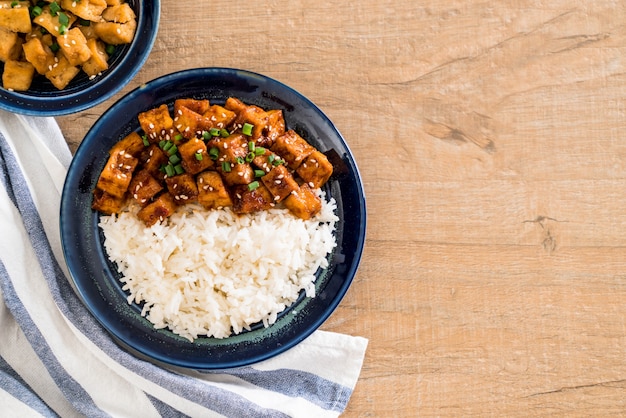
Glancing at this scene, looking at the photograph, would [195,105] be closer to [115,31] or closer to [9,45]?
[115,31]

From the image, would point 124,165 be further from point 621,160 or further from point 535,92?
point 621,160

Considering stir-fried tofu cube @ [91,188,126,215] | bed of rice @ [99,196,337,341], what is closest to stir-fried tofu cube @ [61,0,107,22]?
stir-fried tofu cube @ [91,188,126,215]

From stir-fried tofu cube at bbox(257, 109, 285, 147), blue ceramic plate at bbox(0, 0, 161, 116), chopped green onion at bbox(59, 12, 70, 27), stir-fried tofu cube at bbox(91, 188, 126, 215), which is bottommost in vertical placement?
stir-fried tofu cube at bbox(91, 188, 126, 215)

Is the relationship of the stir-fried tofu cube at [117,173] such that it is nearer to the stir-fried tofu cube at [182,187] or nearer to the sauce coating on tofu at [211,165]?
the sauce coating on tofu at [211,165]

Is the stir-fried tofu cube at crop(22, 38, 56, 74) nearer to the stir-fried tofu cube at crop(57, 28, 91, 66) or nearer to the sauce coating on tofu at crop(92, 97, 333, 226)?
the stir-fried tofu cube at crop(57, 28, 91, 66)

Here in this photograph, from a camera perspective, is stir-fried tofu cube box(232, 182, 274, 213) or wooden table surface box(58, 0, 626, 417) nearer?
stir-fried tofu cube box(232, 182, 274, 213)
